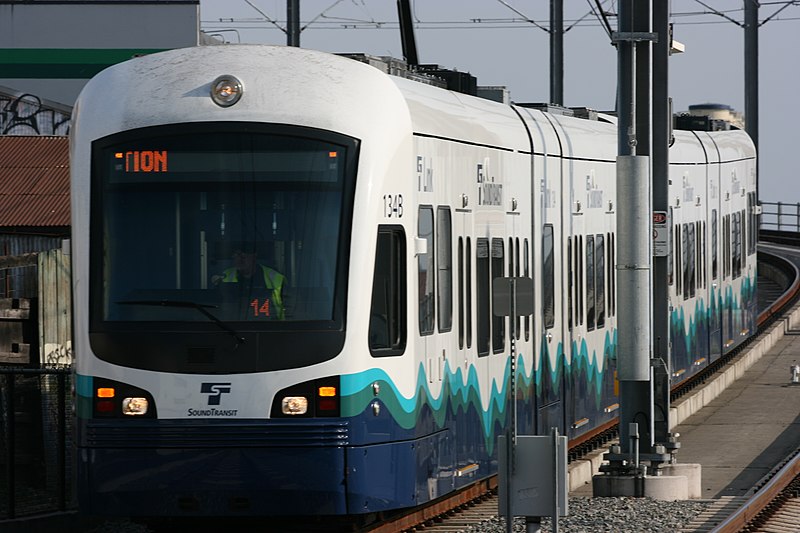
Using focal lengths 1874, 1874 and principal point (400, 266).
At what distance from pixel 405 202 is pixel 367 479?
1.86m

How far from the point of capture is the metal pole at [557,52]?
1829 inches

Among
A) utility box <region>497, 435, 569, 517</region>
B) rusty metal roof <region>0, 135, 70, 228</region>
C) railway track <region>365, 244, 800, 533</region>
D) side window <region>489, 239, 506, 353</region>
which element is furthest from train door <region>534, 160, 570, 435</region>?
rusty metal roof <region>0, 135, 70, 228</region>

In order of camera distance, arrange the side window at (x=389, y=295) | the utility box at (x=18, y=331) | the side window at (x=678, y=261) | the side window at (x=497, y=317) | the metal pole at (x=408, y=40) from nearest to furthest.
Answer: the side window at (x=389, y=295)
the side window at (x=497, y=317)
the metal pole at (x=408, y=40)
the utility box at (x=18, y=331)
the side window at (x=678, y=261)

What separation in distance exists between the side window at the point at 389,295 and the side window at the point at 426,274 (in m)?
0.38

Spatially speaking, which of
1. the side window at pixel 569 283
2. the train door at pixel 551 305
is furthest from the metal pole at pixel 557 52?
the train door at pixel 551 305

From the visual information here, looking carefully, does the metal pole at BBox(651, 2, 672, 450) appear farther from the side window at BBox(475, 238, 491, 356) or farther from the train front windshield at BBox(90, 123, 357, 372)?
the train front windshield at BBox(90, 123, 357, 372)

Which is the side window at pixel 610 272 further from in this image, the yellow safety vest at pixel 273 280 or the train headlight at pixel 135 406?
the train headlight at pixel 135 406

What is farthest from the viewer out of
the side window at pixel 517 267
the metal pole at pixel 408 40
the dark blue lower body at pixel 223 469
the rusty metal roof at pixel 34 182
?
the rusty metal roof at pixel 34 182

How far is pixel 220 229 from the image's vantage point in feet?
38.7

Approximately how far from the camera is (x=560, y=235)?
1808cm

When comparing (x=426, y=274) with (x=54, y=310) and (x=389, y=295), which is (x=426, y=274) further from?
(x=54, y=310)

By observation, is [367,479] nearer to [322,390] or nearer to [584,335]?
[322,390]

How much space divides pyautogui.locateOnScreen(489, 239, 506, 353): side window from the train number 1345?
2.92 meters

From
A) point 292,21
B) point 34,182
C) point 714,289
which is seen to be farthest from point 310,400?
point 292,21
